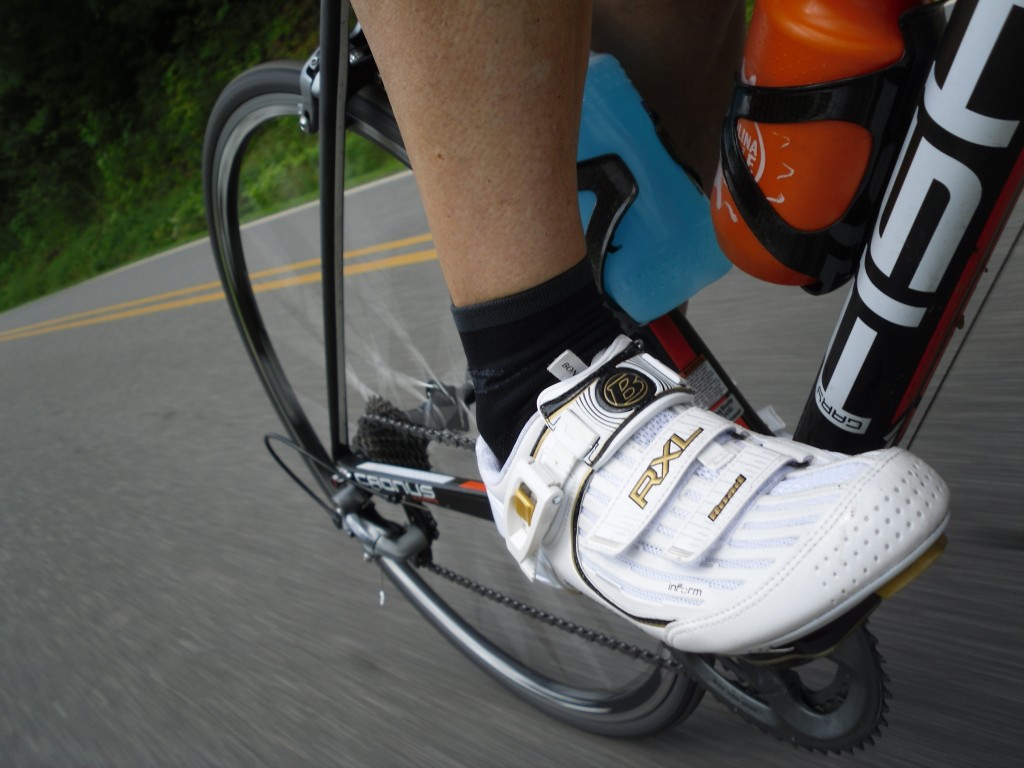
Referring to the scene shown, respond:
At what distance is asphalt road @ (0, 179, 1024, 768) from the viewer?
48.7 inches

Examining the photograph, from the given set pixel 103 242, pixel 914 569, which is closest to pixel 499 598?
pixel 914 569

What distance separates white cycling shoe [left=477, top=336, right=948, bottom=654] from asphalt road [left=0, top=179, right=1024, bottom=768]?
1.93 feet

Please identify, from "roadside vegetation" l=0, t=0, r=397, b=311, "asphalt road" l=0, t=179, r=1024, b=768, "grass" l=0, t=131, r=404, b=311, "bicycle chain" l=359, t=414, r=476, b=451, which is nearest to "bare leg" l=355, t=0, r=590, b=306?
"bicycle chain" l=359, t=414, r=476, b=451

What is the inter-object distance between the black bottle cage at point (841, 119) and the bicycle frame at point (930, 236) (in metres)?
0.04

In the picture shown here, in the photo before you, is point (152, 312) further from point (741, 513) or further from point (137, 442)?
point (741, 513)

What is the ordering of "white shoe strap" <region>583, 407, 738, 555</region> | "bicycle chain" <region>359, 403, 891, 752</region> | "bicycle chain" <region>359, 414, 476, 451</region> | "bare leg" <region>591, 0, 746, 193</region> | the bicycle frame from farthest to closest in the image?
"bicycle chain" <region>359, 414, 476, 451</region>, "bare leg" <region>591, 0, 746, 193</region>, "bicycle chain" <region>359, 403, 891, 752</region>, "white shoe strap" <region>583, 407, 738, 555</region>, the bicycle frame

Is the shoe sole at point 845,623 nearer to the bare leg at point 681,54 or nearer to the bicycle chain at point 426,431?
the bare leg at point 681,54

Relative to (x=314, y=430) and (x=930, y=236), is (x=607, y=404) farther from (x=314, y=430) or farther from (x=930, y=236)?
(x=314, y=430)

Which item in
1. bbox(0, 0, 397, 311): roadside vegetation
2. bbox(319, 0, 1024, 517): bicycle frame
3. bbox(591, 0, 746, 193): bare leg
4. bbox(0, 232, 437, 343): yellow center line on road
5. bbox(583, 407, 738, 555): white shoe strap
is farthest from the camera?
bbox(0, 0, 397, 311): roadside vegetation

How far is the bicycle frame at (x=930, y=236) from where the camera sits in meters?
0.62

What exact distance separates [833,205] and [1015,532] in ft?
2.89

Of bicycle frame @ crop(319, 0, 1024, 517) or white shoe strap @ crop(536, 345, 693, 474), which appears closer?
bicycle frame @ crop(319, 0, 1024, 517)

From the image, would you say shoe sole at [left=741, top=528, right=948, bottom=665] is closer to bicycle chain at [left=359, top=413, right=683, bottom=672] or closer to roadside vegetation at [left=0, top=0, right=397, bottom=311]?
bicycle chain at [left=359, top=413, right=683, bottom=672]

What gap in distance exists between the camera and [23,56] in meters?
13.2
